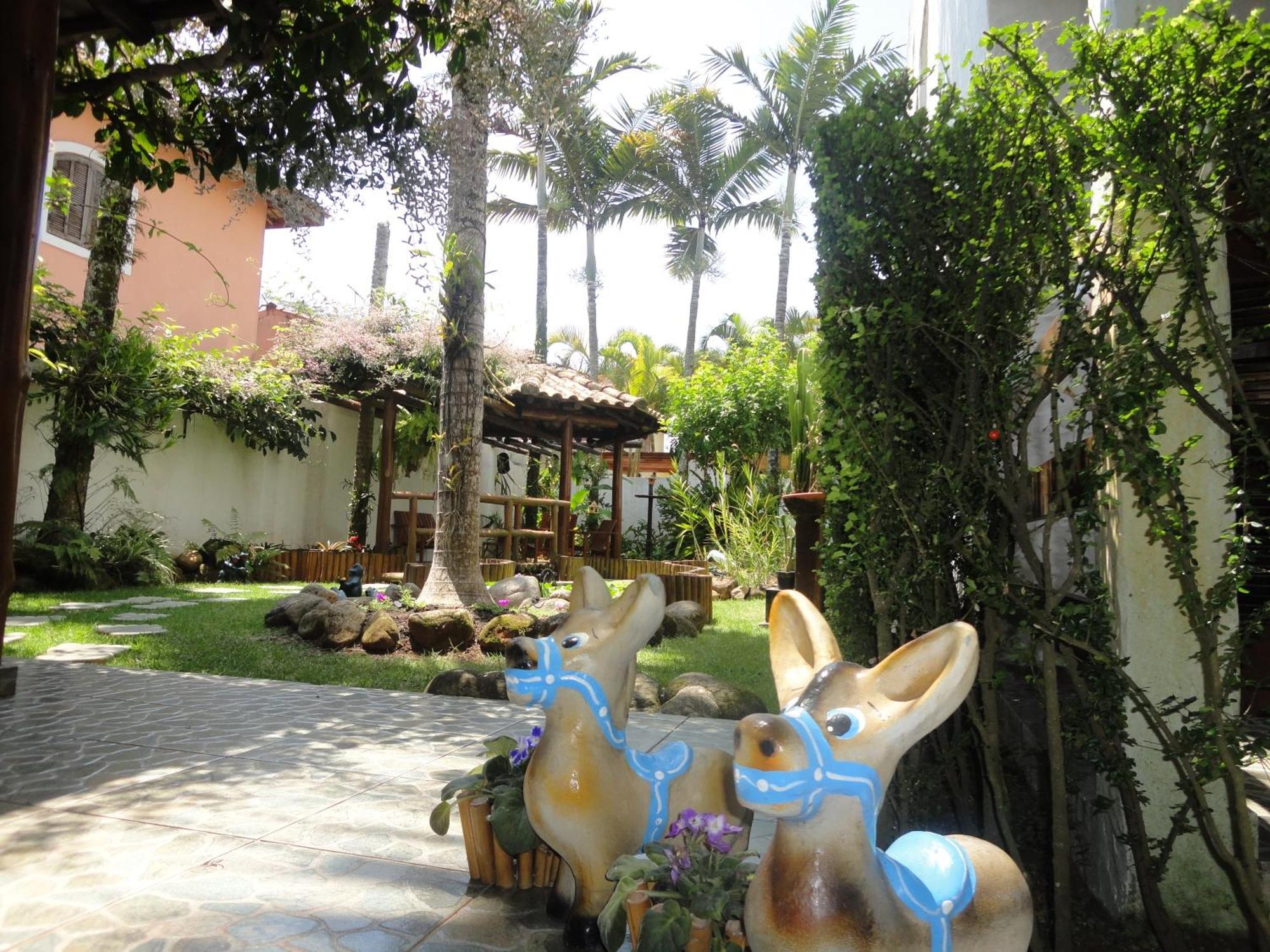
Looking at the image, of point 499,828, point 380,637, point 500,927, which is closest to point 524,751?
point 499,828

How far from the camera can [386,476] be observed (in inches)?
549

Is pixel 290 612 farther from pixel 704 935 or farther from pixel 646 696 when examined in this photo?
pixel 704 935

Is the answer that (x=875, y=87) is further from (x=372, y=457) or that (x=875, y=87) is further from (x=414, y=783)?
(x=372, y=457)

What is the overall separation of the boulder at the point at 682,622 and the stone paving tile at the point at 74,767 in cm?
569

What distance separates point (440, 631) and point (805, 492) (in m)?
3.68

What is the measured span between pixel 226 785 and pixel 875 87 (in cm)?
396

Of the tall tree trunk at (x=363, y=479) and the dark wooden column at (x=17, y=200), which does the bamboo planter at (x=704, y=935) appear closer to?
the dark wooden column at (x=17, y=200)

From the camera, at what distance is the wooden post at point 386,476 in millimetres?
13898

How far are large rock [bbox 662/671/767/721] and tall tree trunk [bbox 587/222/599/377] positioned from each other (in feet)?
80.0

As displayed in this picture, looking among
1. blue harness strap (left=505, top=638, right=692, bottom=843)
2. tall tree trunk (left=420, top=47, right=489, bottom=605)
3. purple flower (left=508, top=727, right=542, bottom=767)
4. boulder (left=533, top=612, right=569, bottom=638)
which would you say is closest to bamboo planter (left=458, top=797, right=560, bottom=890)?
purple flower (left=508, top=727, right=542, bottom=767)

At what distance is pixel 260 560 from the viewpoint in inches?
547

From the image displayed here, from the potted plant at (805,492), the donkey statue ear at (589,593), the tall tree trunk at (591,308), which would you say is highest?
Answer: the tall tree trunk at (591,308)

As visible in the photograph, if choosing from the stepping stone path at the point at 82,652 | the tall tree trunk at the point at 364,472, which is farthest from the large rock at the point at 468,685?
the tall tree trunk at the point at 364,472

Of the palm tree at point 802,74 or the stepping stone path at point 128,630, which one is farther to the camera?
the palm tree at point 802,74
